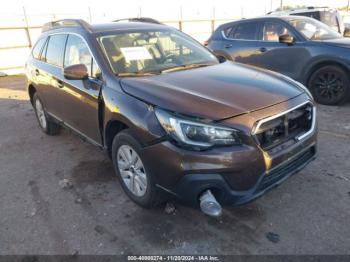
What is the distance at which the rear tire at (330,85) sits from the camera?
6176mm

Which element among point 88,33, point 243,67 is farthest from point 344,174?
point 88,33

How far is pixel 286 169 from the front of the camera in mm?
3018

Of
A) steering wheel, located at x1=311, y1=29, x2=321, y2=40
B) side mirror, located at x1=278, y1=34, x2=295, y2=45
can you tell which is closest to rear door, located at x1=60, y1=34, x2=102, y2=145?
side mirror, located at x1=278, y1=34, x2=295, y2=45

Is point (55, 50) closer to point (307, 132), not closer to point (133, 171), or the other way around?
point (133, 171)

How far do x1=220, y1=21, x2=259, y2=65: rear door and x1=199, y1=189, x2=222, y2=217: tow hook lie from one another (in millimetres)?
5254

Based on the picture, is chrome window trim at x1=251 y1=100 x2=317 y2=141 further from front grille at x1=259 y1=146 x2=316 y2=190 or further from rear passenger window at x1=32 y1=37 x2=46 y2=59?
rear passenger window at x1=32 y1=37 x2=46 y2=59

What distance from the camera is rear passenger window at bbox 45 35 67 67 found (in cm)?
460

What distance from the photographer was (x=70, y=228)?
10.6ft

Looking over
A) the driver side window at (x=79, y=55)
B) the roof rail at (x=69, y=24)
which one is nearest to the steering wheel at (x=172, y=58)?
the driver side window at (x=79, y=55)

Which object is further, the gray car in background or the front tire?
the gray car in background

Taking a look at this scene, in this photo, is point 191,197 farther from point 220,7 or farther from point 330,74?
point 220,7

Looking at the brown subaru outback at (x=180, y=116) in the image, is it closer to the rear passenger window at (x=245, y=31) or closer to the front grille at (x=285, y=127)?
the front grille at (x=285, y=127)

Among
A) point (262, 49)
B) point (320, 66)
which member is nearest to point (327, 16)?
point (262, 49)

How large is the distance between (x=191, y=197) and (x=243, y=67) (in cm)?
187
